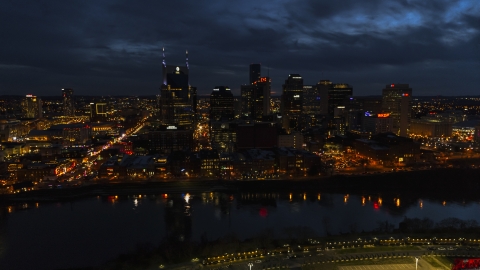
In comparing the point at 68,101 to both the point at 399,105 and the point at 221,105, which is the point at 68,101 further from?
the point at 399,105

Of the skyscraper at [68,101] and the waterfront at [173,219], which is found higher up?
the skyscraper at [68,101]

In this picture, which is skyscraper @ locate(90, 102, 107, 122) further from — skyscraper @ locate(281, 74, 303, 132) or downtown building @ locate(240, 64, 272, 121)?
skyscraper @ locate(281, 74, 303, 132)

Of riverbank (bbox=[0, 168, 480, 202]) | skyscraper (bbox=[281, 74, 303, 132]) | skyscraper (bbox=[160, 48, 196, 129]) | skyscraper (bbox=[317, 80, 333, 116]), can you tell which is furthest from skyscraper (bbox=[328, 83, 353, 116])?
riverbank (bbox=[0, 168, 480, 202])

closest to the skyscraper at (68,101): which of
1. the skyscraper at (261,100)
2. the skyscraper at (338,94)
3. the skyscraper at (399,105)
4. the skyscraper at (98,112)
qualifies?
the skyscraper at (98,112)

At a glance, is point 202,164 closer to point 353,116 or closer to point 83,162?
point 83,162

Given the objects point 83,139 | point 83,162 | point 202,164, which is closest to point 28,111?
point 83,139

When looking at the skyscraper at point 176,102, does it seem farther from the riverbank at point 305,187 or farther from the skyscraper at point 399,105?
the skyscraper at point 399,105
